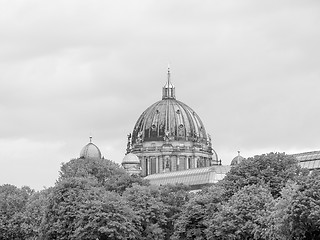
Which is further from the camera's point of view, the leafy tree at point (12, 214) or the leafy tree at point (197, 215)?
the leafy tree at point (12, 214)

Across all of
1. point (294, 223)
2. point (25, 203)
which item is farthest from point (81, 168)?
point (294, 223)

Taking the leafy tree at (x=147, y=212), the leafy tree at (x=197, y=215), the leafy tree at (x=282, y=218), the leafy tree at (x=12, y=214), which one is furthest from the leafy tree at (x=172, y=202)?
the leafy tree at (x=282, y=218)

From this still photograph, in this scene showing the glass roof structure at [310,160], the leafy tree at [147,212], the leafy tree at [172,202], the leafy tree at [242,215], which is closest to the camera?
the leafy tree at [242,215]

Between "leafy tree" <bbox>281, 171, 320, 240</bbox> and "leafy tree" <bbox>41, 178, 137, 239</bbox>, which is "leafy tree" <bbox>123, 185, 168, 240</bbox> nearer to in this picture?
"leafy tree" <bbox>41, 178, 137, 239</bbox>

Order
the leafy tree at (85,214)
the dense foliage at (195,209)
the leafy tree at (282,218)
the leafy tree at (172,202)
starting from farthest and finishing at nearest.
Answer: the leafy tree at (172,202) → the leafy tree at (85,214) → the dense foliage at (195,209) → the leafy tree at (282,218)

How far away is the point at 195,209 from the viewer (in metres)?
128

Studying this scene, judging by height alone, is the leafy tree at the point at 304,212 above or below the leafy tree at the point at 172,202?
below

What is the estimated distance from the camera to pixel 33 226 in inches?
5915

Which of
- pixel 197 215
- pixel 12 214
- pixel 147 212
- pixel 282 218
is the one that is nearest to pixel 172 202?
pixel 147 212

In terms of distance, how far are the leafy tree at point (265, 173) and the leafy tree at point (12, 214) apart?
47.5m

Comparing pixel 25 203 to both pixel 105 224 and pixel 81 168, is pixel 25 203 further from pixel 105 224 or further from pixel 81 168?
pixel 105 224

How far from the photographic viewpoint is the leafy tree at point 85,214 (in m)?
121

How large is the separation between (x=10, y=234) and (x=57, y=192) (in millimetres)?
31282

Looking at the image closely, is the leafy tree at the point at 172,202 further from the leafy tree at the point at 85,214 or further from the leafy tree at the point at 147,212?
the leafy tree at the point at 85,214
